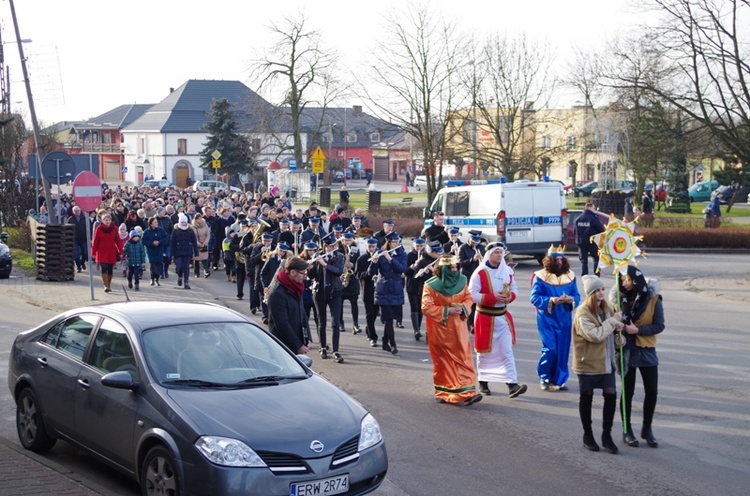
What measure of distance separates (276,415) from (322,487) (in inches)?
24.1

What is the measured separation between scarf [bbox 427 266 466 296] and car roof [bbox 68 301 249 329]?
327cm

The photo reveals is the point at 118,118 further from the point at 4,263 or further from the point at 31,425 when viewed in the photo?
the point at 31,425

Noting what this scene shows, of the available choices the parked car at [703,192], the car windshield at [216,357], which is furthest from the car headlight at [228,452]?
the parked car at [703,192]

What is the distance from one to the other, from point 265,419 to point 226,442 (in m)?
0.37

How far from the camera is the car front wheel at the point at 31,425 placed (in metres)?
7.70

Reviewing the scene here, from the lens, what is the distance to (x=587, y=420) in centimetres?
832

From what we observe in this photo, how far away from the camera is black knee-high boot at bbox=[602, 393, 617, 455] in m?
8.23

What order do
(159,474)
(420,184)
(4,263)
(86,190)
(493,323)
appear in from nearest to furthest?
1. (159,474)
2. (493,323)
3. (86,190)
4. (4,263)
5. (420,184)

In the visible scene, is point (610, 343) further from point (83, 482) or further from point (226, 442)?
point (83, 482)

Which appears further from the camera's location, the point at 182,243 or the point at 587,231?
the point at 587,231

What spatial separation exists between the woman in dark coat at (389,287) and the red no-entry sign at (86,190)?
23.5ft

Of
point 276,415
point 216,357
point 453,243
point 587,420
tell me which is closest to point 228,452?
point 276,415

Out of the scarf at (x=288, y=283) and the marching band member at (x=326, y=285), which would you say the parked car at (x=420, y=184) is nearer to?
the marching band member at (x=326, y=285)

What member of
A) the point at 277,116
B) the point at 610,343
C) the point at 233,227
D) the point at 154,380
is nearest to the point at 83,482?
the point at 154,380
